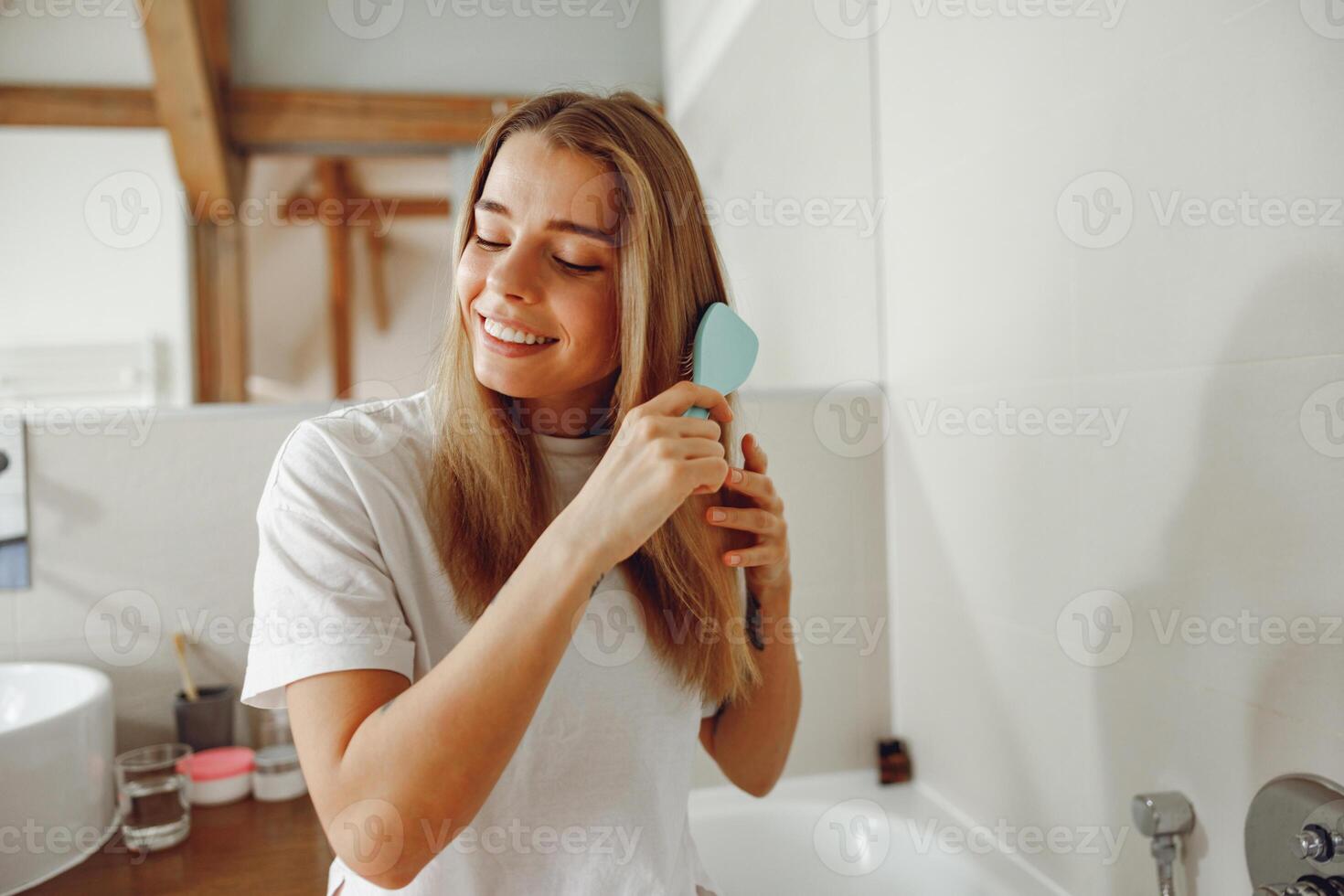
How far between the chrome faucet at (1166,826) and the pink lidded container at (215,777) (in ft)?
3.31

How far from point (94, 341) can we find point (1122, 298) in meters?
1.31

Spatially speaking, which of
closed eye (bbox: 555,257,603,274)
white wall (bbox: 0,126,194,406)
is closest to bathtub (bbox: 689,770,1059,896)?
closed eye (bbox: 555,257,603,274)

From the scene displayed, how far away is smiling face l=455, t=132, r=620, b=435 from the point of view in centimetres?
69

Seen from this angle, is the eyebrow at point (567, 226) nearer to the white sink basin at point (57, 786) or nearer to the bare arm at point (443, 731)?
the bare arm at point (443, 731)

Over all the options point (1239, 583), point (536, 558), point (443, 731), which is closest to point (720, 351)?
point (536, 558)

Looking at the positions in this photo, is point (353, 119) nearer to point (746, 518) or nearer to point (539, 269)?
point (539, 269)

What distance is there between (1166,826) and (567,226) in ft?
2.41

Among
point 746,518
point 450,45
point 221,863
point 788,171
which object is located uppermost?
point 450,45

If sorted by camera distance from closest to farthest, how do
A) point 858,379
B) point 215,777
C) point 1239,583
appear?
point 1239,583 → point 215,777 → point 858,379

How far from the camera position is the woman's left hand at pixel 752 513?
795mm

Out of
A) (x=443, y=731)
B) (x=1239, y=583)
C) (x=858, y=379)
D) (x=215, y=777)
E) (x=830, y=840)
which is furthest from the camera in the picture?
(x=858, y=379)

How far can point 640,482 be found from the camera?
59cm

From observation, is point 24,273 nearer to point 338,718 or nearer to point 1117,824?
point 338,718

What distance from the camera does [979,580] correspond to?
1.13m
